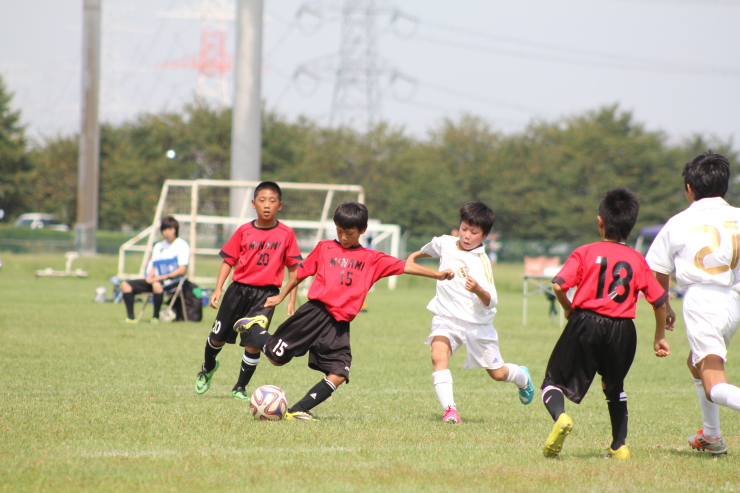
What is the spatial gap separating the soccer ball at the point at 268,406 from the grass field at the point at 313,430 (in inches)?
4.7

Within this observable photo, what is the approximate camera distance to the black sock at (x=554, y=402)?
4.78 meters

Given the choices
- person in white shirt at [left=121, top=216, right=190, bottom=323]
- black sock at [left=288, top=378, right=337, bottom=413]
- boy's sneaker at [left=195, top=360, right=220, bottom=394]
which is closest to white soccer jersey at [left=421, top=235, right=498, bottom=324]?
black sock at [left=288, top=378, right=337, bottom=413]

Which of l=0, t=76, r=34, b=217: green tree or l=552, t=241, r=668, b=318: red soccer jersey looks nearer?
l=552, t=241, r=668, b=318: red soccer jersey

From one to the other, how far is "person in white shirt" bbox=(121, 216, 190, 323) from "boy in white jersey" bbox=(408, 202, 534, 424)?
7571mm

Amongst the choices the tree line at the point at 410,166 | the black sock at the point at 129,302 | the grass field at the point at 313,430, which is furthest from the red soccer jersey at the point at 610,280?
the tree line at the point at 410,166

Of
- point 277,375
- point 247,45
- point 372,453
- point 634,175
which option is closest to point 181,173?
point 247,45

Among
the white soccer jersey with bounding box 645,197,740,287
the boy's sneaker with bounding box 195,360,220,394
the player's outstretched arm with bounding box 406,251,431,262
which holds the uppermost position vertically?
the white soccer jersey with bounding box 645,197,740,287

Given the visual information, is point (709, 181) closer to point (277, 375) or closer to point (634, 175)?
point (277, 375)

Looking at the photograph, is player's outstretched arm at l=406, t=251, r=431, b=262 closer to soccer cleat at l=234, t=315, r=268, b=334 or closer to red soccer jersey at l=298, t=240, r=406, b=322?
red soccer jersey at l=298, t=240, r=406, b=322

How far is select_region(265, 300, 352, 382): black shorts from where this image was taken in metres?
5.84

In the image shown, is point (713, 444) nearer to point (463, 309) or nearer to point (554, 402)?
point (554, 402)

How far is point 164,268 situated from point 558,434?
9895mm

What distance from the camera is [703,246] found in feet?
16.2

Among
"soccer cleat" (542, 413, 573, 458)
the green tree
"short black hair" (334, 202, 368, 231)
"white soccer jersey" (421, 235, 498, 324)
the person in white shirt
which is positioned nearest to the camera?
"soccer cleat" (542, 413, 573, 458)
